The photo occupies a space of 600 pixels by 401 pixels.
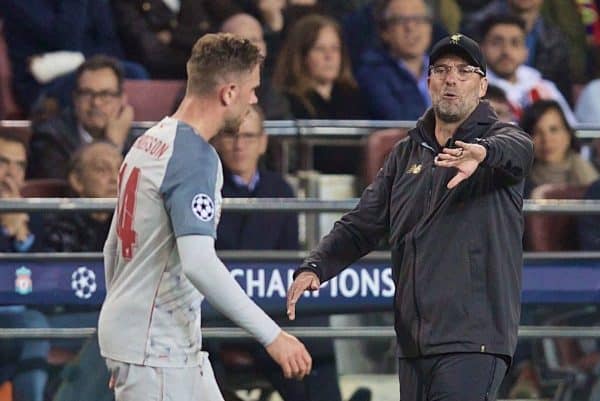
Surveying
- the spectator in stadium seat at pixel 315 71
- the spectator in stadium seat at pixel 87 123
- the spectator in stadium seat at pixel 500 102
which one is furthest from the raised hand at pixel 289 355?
the spectator in stadium seat at pixel 500 102

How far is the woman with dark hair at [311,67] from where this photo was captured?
8.77m

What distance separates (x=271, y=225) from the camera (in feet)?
23.8

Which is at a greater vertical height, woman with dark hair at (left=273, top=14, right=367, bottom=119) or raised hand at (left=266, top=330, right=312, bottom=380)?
woman with dark hair at (left=273, top=14, right=367, bottom=119)

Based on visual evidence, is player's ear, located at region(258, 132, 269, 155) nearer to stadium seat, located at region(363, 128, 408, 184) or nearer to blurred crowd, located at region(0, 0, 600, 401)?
blurred crowd, located at region(0, 0, 600, 401)

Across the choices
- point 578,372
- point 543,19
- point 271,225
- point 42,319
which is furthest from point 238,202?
point 543,19

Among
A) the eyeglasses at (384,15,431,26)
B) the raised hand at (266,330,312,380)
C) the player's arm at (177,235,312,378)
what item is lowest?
the raised hand at (266,330,312,380)

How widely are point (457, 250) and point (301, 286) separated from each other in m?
0.60

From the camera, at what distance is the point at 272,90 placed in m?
8.72

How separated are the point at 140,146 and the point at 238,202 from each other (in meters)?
2.22

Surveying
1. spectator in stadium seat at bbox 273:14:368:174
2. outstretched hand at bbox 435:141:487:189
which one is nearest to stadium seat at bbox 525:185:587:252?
spectator in stadium seat at bbox 273:14:368:174

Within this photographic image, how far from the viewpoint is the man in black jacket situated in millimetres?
5027

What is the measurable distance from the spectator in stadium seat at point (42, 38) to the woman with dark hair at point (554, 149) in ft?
7.87

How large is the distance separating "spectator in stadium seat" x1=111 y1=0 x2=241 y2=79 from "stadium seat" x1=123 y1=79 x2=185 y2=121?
0.39m

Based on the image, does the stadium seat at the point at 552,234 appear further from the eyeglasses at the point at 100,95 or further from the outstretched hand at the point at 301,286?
the outstretched hand at the point at 301,286
